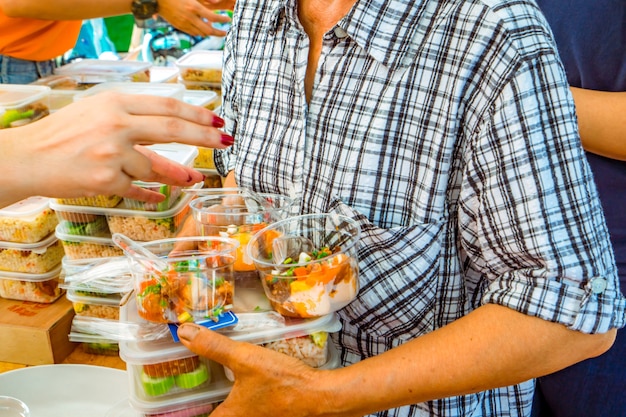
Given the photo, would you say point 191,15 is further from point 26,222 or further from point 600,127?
point 600,127

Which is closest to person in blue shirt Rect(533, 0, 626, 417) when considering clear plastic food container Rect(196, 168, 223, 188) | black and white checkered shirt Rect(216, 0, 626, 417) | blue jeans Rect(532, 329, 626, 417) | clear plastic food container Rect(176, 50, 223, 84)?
blue jeans Rect(532, 329, 626, 417)

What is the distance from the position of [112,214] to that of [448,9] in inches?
38.8

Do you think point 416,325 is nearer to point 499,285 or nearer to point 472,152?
point 499,285

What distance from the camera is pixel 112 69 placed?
2441mm

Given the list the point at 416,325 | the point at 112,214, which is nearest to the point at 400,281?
the point at 416,325

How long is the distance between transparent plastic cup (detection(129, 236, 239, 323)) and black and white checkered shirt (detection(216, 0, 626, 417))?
0.23 m

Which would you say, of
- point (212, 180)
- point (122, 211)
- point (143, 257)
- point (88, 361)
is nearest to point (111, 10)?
point (212, 180)

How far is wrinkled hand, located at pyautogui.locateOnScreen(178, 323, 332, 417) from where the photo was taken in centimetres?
83

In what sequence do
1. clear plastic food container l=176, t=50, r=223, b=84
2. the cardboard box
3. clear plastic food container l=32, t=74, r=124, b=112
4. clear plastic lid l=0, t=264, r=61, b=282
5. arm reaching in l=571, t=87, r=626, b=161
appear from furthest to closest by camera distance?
clear plastic food container l=176, t=50, r=223, b=84, clear plastic food container l=32, t=74, r=124, b=112, clear plastic lid l=0, t=264, r=61, b=282, the cardboard box, arm reaching in l=571, t=87, r=626, b=161

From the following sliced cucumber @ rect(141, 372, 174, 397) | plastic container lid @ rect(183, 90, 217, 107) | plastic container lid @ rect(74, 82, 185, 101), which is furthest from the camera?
plastic container lid @ rect(183, 90, 217, 107)

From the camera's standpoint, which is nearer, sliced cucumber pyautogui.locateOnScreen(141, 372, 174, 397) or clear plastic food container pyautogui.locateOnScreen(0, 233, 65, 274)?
sliced cucumber pyautogui.locateOnScreen(141, 372, 174, 397)

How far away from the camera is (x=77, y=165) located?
873 millimetres

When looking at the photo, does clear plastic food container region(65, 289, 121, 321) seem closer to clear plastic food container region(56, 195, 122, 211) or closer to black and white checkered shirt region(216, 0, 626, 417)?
clear plastic food container region(56, 195, 122, 211)

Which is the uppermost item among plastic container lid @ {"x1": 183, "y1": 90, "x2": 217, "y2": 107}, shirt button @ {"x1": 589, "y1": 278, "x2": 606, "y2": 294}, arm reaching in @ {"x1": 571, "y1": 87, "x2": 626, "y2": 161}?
arm reaching in @ {"x1": 571, "y1": 87, "x2": 626, "y2": 161}
